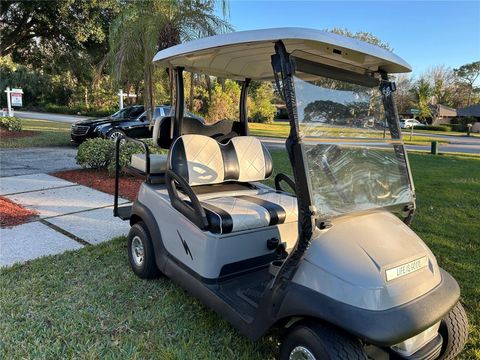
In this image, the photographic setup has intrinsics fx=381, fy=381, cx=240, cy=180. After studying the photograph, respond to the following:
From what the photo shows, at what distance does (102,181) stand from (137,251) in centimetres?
348

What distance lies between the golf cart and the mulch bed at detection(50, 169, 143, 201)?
2.92 meters

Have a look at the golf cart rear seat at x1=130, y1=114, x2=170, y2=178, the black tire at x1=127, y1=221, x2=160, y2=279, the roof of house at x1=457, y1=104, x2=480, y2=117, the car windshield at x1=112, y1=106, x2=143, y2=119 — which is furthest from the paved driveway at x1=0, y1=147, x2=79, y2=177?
the roof of house at x1=457, y1=104, x2=480, y2=117

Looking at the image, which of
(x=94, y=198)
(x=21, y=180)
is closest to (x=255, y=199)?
(x=94, y=198)

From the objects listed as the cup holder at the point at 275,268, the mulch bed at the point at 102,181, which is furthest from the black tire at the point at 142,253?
the mulch bed at the point at 102,181

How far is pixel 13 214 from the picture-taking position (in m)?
4.44

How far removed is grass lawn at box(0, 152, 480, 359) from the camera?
220cm

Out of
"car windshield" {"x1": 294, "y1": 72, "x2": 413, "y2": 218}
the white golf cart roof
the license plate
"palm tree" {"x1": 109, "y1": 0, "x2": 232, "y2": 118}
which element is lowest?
the license plate

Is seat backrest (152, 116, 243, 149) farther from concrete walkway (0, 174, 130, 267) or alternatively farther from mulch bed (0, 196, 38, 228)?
mulch bed (0, 196, 38, 228)

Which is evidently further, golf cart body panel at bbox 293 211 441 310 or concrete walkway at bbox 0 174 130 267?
concrete walkway at bbox 0 174 130 267

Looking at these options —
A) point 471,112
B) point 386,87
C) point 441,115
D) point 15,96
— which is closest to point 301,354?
point 386,87

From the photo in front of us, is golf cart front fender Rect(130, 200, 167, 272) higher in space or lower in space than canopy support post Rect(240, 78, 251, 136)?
lower

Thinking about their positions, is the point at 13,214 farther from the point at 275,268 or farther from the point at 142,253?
the point at 275,268

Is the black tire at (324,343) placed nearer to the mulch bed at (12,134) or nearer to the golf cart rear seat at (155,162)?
the golf cart rear seat at (155,162)

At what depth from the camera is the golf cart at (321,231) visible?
164cm
